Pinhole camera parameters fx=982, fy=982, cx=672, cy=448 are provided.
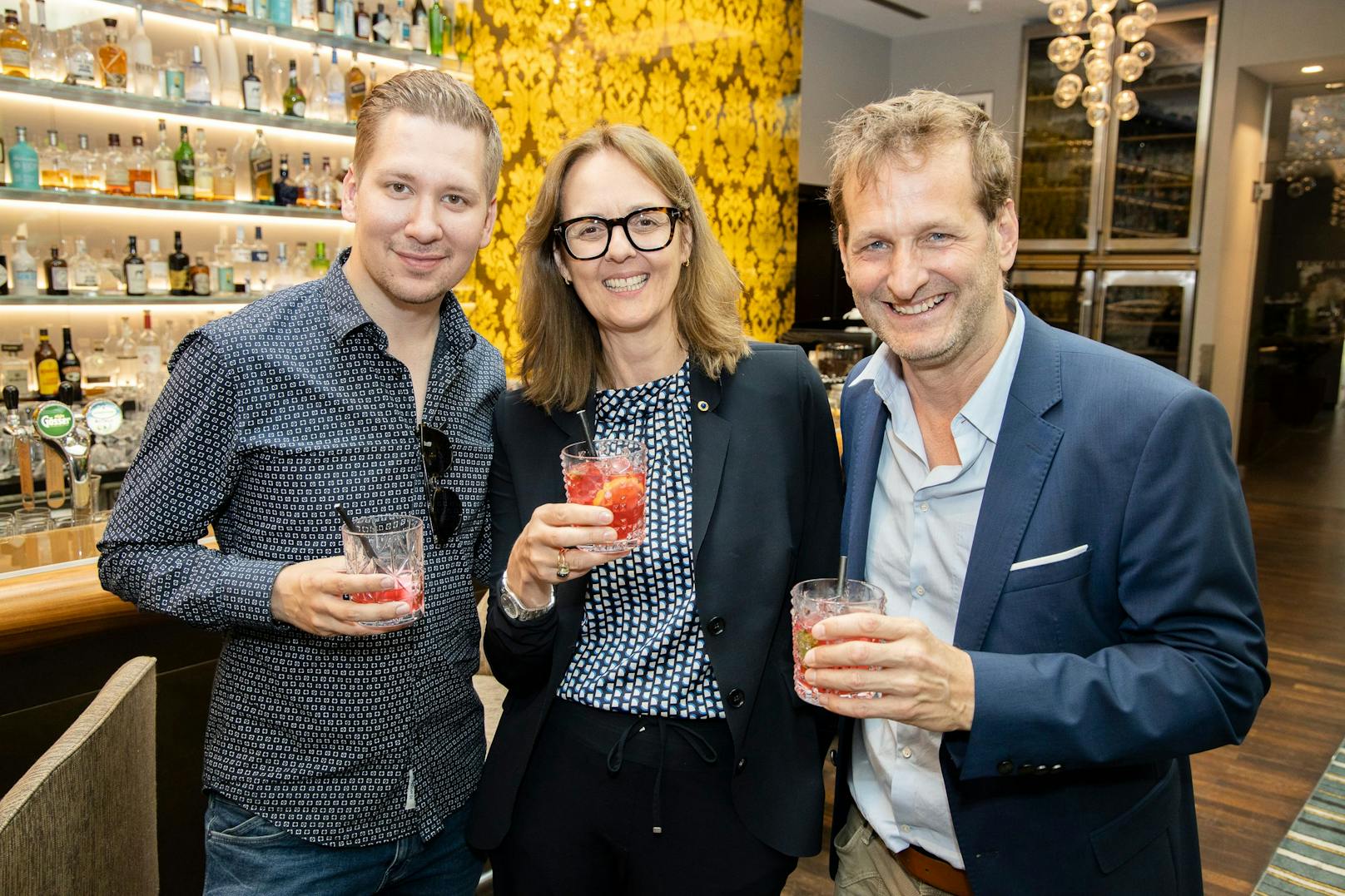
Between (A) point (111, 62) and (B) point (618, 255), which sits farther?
(A) point (111, 62)

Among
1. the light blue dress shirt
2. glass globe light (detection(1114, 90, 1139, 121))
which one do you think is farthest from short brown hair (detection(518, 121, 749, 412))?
glass globe light (detection(1114, 90, 1139, 121))

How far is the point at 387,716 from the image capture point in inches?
58.9

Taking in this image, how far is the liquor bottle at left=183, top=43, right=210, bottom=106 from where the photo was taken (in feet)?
15.1

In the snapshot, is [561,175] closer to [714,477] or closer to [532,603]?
[714,477]

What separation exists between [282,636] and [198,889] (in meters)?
1.16

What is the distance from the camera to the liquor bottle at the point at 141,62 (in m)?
4.44

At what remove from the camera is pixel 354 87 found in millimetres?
5230

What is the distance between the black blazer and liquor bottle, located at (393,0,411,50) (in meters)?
4.34

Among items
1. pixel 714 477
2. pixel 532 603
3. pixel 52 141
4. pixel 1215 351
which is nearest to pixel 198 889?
pixel 532 603

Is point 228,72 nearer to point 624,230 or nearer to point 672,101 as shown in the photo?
point 672,101

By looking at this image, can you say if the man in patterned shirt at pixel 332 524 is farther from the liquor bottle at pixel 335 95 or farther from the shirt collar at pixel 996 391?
the liquor bottle at pixel 335 95

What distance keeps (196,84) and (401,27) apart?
1.21 metres

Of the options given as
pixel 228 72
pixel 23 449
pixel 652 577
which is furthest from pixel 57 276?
pixel 652 577

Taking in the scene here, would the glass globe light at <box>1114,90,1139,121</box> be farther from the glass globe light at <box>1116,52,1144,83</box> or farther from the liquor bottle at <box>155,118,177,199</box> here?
the liquor bottle at <box>155,118,177,199</box>
